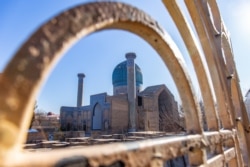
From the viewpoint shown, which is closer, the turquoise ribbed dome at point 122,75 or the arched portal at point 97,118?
the arched portal at point 97,118

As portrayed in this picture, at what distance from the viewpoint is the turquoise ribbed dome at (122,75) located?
20.4 m

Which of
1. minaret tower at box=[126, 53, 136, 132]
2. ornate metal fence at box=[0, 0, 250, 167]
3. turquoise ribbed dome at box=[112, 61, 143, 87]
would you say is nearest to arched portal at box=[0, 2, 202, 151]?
ornate metal fence at box=[0, 0, 250, 167]

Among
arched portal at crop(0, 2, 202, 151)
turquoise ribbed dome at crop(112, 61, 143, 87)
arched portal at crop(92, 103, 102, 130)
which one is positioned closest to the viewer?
arched portal at crop(0, 2, 202, 151)

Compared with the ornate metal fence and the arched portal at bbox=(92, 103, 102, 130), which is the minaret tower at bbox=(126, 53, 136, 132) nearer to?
the arched portal at bbox=(92, 103, 102, 130)

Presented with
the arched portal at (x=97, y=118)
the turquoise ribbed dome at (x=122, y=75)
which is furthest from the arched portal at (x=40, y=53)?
the turquoise ribbed dome at (x=122, y=75)

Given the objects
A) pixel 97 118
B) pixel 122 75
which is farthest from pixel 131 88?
pixel 97 118

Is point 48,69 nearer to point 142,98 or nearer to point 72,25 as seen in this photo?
point 72,25

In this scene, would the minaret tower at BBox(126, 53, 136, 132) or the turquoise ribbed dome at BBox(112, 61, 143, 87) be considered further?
the turquoise ribbed dome at BBox(112, 61, 143, 87)

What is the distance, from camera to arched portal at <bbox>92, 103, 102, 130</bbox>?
19031 mm

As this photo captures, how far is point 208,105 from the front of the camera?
1706mm

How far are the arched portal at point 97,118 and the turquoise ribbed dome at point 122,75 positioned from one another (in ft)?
10.9

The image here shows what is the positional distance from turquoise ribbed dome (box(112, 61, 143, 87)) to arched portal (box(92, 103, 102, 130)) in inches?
131

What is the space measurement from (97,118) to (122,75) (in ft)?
16.9

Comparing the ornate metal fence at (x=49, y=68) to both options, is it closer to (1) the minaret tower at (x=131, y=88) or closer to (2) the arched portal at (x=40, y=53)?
(2) the arched portal at (x=40, y=53)
